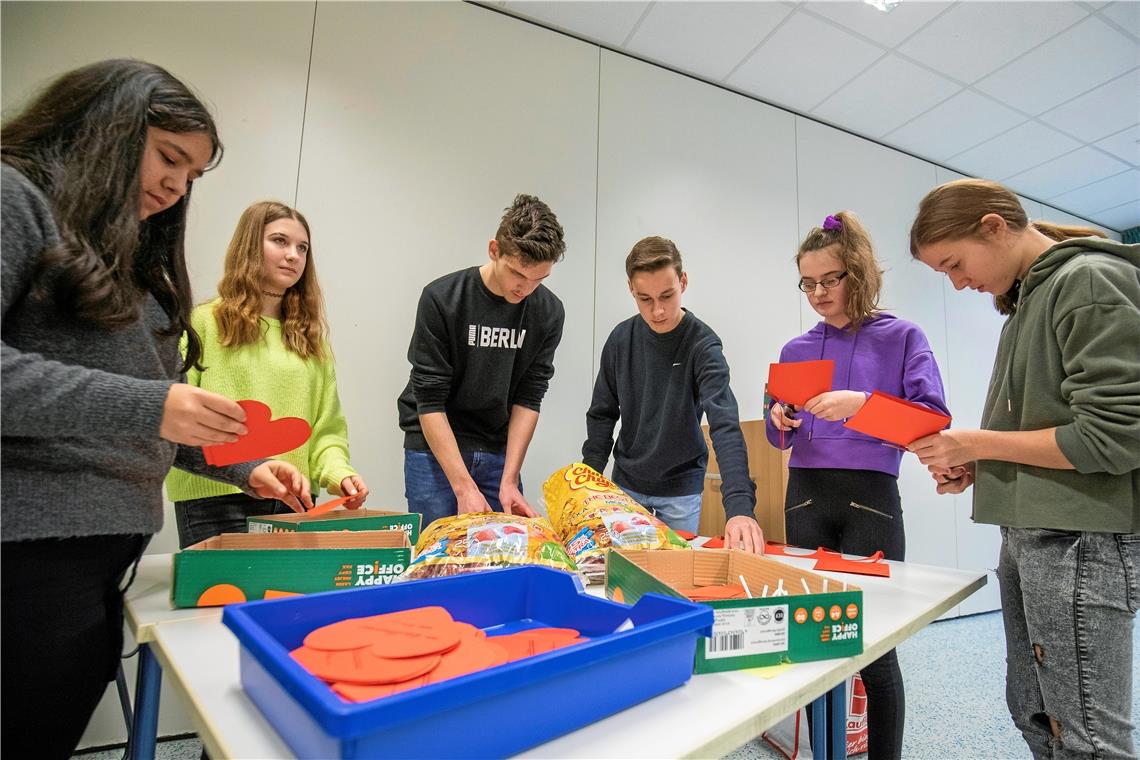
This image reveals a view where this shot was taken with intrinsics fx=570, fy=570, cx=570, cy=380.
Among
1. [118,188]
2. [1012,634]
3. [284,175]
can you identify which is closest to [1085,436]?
[1012,634]

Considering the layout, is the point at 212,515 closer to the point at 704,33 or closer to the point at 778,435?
the point at 778,435

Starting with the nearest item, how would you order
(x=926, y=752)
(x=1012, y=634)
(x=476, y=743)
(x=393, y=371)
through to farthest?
1. (x=476, y=743)
2. (x=1012, y=634)
3. (x=926, y=752)
4. (x=393, y=371)

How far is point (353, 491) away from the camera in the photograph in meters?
1.21

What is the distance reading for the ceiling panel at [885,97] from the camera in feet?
9.21

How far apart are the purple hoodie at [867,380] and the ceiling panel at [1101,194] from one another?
3785 mm

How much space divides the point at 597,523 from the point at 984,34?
293 cm

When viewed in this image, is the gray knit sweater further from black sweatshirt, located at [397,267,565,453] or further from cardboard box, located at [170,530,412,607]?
black sweatshirt, located at [397,267,565,453]

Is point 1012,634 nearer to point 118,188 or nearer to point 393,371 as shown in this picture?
point 118,188

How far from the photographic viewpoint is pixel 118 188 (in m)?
0.69

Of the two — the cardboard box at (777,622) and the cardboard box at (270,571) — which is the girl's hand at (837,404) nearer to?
the cardboard box at (777,622)

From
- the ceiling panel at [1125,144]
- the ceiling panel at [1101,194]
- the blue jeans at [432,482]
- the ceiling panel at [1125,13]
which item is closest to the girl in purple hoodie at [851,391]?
the blue jeans at [432,482]

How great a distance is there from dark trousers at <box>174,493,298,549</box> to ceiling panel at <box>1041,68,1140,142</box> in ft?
13.5

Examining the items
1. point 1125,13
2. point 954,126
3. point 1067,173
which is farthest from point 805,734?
point 1067,173

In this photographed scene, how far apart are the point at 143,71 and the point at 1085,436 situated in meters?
1.42
